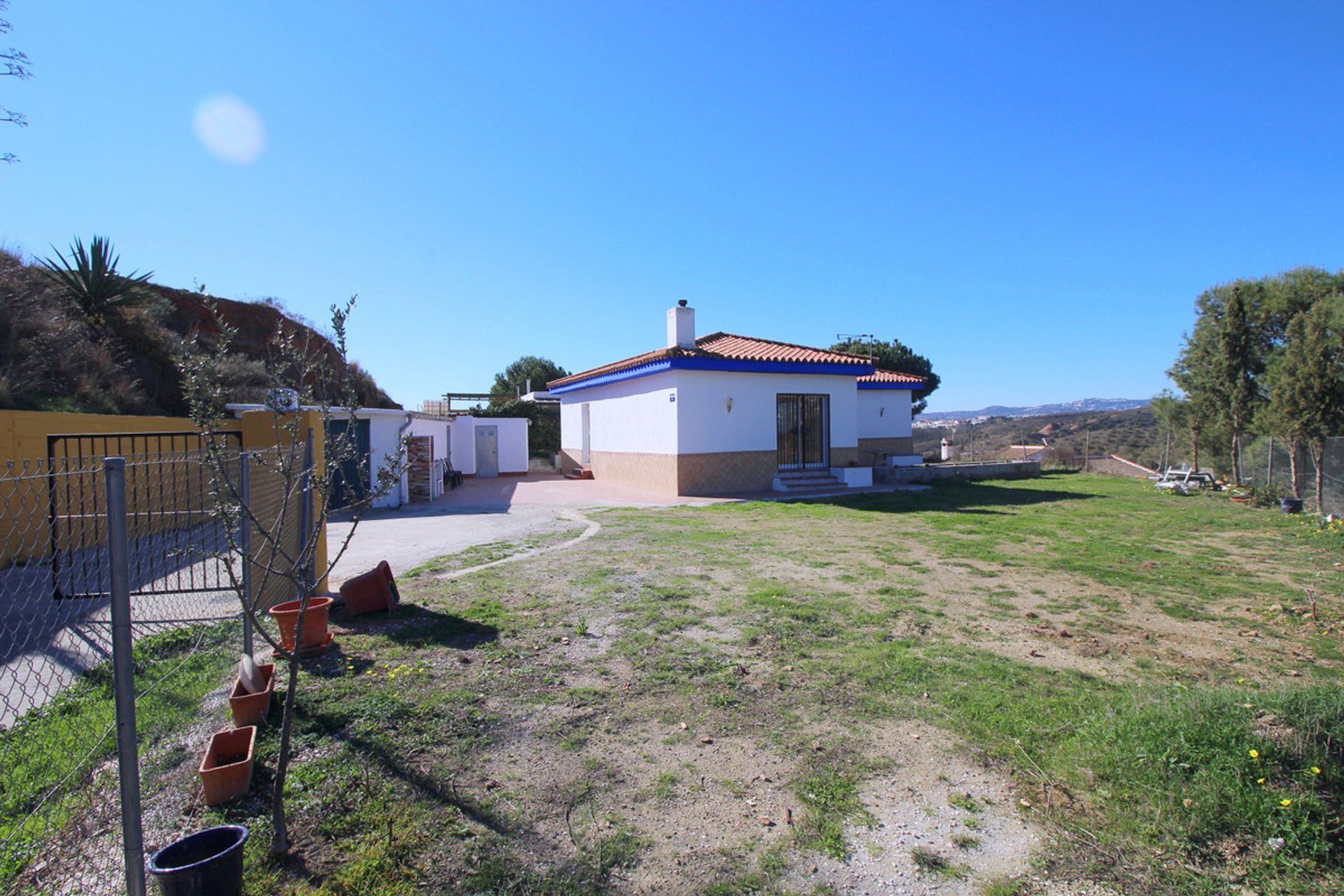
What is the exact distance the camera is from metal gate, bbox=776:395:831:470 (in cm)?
1917

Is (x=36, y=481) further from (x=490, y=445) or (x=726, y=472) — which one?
(x=490, y=445)

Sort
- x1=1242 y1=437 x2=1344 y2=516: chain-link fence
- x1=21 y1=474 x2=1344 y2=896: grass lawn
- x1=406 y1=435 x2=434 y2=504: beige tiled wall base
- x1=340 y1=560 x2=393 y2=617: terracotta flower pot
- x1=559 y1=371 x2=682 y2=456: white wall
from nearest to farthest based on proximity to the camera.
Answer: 1. x1=21 y1=474 x2=1344 y2=896: grass lawn
2. x1=340 y1=560 x2=393 y2=617: terracotta flower pot
3. x1=1242 y1=437 x2=1344 y2=516: chain-link fence
4. x1=406 y1=435 x2=434 y2=504: beige tiled wall base
5. x1=559 y1=371 x2=682 y2=456: white wall

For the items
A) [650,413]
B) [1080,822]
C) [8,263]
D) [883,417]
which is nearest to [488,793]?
[1080,822]

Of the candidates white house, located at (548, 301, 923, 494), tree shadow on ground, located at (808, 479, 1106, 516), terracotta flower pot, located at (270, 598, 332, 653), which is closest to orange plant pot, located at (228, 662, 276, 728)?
terracotta flower pot, located at (270, 598, 332, 653)

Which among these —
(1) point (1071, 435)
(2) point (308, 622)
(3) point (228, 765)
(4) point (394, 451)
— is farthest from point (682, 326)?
(1) point (1071, 435)

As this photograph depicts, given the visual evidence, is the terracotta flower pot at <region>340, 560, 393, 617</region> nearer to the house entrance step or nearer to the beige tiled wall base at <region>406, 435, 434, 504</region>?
the beige tiled wall base at <region>406, 435, 434, 504</region>

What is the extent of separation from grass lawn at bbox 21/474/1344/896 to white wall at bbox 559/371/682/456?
1074 cm

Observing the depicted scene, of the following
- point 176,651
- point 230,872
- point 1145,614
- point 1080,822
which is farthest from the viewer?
point 1145,614

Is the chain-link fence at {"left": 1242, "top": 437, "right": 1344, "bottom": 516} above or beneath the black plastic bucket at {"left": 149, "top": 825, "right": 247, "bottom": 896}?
above

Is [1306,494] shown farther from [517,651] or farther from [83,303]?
[83,303]

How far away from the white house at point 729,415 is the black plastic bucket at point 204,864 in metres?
14.9

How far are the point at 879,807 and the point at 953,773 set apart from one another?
21.8 inches

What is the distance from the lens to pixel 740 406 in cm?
1811

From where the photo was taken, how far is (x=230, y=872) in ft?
7.82
